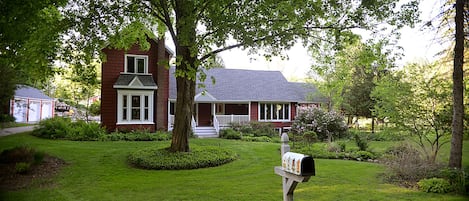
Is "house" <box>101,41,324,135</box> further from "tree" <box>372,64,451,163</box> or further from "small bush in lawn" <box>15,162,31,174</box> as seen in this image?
"tree" <box>372,64,451,163</box>

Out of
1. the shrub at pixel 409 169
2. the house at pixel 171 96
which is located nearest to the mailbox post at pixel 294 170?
the shrub at pixel 409 169

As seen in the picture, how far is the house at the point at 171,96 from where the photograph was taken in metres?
17.6

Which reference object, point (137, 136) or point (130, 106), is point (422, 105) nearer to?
point (137, 136)

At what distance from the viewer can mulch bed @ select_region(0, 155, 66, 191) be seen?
757 centimetres

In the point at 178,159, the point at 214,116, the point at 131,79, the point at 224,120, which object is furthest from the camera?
the point at 224,120

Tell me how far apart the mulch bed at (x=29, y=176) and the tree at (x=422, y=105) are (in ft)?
34.6

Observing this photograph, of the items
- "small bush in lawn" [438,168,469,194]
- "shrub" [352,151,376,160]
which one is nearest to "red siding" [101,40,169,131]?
"shrub" [352,151,376,160]

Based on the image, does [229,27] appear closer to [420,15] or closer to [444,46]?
[420,15]

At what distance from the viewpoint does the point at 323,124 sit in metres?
20.0

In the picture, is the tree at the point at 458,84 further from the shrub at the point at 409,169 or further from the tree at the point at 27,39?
the tree at the point at 27,39

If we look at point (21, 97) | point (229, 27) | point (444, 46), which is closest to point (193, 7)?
point (229, 27)

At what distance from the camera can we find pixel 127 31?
40.0 feet

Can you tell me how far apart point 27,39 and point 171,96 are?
13.1 metres

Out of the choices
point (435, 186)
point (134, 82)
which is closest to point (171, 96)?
point (134, 82)
